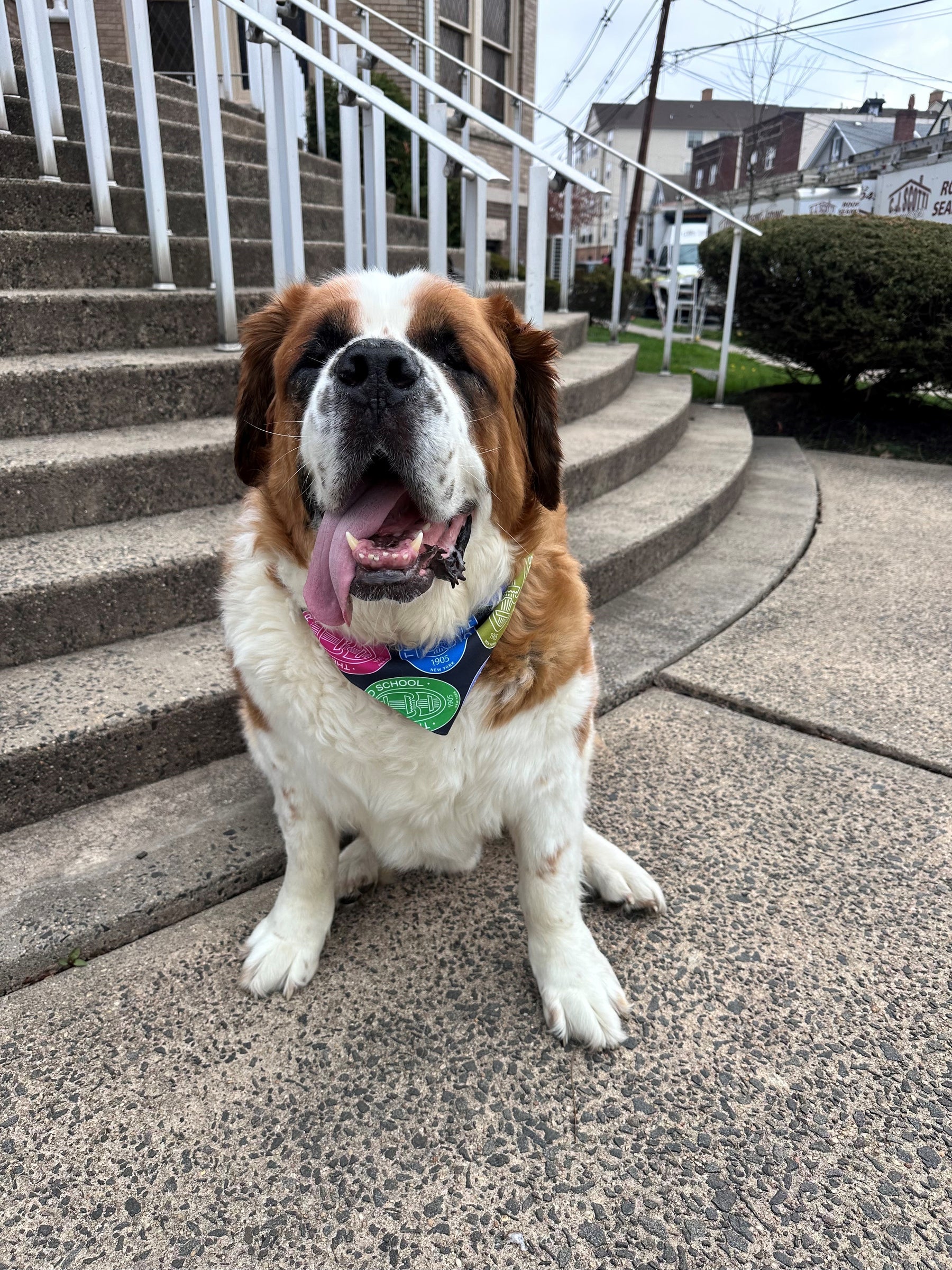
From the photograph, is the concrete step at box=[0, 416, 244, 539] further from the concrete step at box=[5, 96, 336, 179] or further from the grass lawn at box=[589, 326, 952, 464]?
the grass lawn at box=[589, 326, 952, 464]

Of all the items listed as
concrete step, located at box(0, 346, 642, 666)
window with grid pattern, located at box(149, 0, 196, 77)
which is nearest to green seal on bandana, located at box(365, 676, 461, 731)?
concrete step, located at box(0, 346, 642, 666)

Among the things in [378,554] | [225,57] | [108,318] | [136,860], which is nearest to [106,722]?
[136,860]

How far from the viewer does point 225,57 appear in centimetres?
789

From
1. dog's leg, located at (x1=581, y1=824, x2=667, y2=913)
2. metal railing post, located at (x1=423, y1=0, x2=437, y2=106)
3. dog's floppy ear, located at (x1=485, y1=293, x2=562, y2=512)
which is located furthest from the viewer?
metal railing post, located at (x1=423, y1=0, x2=437, y2=106)

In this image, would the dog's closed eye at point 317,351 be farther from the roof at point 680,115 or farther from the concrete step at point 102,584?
the roof at point 680,115

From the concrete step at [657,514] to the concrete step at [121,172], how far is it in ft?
8.87

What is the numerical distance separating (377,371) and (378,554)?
13.0 inches

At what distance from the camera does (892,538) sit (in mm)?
4797

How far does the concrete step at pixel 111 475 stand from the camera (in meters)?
2.69

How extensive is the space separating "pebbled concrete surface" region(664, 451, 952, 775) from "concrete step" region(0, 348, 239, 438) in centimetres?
225

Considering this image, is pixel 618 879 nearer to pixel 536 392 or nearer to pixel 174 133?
pixel 536 392

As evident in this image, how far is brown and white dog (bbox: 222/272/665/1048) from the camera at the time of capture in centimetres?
162

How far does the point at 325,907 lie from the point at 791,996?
106 cm

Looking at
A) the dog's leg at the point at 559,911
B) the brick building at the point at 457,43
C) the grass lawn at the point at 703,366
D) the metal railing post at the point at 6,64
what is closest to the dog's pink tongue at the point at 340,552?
the dog's leg at the point at 559,911
